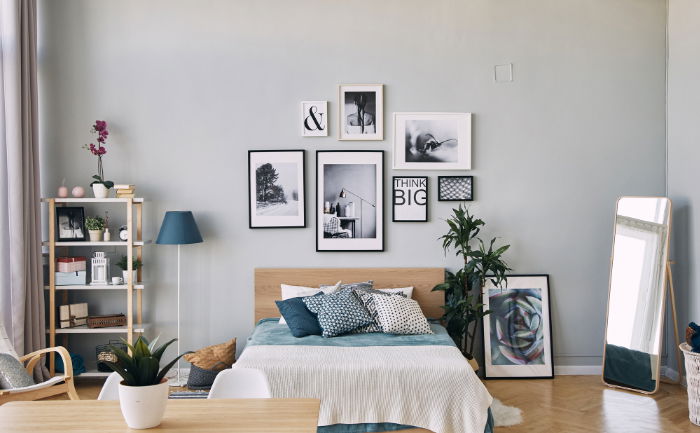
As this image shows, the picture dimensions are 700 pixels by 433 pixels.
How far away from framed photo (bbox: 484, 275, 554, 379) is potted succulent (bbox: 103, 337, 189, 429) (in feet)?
11.5

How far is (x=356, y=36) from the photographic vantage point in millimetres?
5133

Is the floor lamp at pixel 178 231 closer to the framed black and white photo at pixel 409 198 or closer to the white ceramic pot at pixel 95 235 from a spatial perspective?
the white ceramic pot at pixel 95 235

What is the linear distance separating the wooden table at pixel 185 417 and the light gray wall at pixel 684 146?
3.80m

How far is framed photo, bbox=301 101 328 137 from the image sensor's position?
5.11 metres

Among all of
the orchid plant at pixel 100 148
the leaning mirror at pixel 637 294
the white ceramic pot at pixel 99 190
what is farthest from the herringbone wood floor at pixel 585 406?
the orchid plant at pixel 100 148

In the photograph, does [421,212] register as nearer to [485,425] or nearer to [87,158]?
[485,425]

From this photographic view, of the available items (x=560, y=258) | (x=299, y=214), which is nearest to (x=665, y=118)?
(x=560, y=258)

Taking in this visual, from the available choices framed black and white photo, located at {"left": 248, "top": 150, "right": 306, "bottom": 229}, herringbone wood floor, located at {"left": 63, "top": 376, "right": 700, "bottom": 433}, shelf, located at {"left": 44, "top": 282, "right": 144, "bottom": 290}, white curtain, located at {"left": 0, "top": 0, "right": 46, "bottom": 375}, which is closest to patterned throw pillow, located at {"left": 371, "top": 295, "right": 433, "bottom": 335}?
herringbone wood floor, located at {"left": 63, "top": 376, "right": 700, "bottom": 433}

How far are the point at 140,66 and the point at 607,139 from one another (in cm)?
402

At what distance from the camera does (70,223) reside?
4953mm

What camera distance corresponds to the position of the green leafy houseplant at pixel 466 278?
481 cm

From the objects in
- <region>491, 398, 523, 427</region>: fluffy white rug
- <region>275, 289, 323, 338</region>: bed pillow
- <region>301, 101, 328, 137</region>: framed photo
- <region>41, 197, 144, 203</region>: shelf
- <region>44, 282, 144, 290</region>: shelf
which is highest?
<region>301, 101, 328, 137</region>: framed photo

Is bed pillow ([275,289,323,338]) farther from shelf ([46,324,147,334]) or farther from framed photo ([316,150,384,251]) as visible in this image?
shelf ([46,324,147,334])

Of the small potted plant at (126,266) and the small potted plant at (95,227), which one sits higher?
the small potted plant at (95,227)
